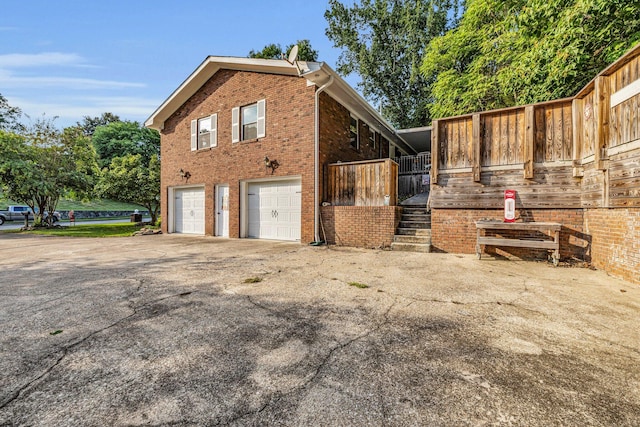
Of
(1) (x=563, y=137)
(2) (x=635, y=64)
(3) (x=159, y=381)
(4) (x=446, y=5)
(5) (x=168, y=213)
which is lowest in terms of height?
(3) (x=159, y=381)

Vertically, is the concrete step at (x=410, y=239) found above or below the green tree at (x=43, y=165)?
below

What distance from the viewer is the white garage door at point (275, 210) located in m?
9.35

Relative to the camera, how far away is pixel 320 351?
2191 mm

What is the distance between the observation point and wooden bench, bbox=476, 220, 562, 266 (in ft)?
17.8

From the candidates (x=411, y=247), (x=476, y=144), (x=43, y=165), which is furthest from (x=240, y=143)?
(x=43, y=165)

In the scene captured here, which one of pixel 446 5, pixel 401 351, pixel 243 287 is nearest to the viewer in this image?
pixel 401 351

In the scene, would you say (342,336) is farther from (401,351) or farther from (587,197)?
(587,197)

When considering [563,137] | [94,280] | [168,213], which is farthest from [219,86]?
[563,137]

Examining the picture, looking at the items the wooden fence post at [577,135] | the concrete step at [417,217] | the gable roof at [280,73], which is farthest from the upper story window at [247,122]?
the wooden fence post at [577,135]

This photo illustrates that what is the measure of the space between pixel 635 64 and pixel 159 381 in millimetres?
6823

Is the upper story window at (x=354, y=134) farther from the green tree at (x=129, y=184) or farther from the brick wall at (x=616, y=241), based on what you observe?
the green tree at (x=129, y=184)

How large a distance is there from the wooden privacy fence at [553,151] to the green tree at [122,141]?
38.5 meters

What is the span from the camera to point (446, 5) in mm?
22016

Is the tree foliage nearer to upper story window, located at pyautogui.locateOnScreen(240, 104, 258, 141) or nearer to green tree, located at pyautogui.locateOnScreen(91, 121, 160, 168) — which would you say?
upper story window, located at pyautogui.locateOnScreen(240, 104, 258, 141)
